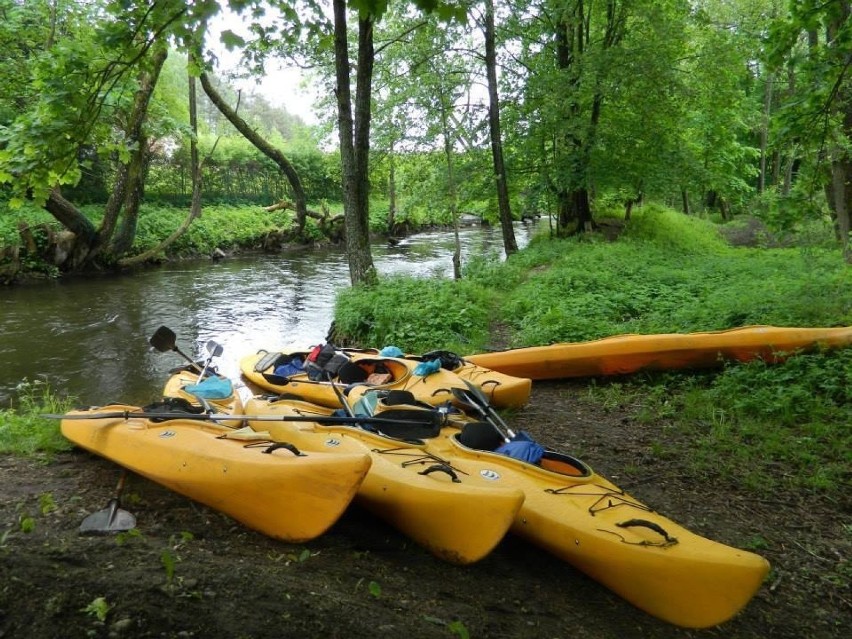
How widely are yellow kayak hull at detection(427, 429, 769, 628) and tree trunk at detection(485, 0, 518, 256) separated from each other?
10087mm

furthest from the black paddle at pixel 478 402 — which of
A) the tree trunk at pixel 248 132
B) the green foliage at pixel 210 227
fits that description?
the green foliage at pixel 210 227

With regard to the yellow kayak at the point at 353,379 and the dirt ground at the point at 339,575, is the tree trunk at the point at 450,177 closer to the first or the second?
the yellow kayak at the point at 353,379

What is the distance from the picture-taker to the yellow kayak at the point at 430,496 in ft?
7.97

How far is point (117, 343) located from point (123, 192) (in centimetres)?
597

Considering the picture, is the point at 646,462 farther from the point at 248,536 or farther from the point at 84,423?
the point at 84,423

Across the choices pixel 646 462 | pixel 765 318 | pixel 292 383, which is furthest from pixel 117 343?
pixel 765 318

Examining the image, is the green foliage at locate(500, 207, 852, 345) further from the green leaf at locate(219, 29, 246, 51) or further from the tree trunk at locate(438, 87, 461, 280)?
the green leaf at locate(219, 29, 246, 51)

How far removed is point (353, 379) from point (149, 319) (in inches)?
218

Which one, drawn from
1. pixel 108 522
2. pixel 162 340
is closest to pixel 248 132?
pixel 162 340

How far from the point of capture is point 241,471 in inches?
105

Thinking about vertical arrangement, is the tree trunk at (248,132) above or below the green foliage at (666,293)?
above

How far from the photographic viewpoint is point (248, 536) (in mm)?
2611

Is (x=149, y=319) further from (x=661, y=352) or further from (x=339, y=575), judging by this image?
(x=339, y=575)

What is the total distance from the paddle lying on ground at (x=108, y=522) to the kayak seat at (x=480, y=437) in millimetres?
1840
